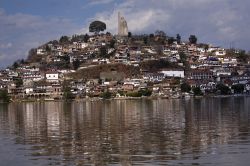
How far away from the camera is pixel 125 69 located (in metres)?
139

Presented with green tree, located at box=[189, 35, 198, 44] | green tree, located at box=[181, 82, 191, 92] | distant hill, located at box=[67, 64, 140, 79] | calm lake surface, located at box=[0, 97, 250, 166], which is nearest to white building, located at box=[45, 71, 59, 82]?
distant hill, located at box=[67, 64, 140, 79]

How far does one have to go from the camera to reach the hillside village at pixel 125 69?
403ft

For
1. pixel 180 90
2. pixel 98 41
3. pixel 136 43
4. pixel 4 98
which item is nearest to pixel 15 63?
pixel 98 41

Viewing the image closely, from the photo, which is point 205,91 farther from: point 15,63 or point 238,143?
point 238,143

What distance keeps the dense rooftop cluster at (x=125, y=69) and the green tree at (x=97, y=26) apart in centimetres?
215

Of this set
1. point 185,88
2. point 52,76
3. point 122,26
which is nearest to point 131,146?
point 185,88

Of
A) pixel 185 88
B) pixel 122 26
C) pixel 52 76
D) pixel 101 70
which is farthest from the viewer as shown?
pixel 122 26

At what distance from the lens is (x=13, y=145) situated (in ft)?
83.7

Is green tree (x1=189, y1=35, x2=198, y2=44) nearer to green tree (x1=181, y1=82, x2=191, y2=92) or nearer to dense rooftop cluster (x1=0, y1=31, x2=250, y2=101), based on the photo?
dense rooftop cluster (x1=0, y1=31, x2=250, y2=101)

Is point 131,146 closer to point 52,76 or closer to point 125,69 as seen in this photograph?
point 125,69

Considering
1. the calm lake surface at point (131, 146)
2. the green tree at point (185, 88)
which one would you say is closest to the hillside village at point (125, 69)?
the green tree at point (185, 88)

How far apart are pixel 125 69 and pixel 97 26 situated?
38121 mm

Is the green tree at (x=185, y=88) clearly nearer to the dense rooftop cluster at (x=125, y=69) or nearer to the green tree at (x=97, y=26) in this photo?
the dense rooftop cluster at (x=125, y=69)

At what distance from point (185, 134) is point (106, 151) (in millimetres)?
6972
